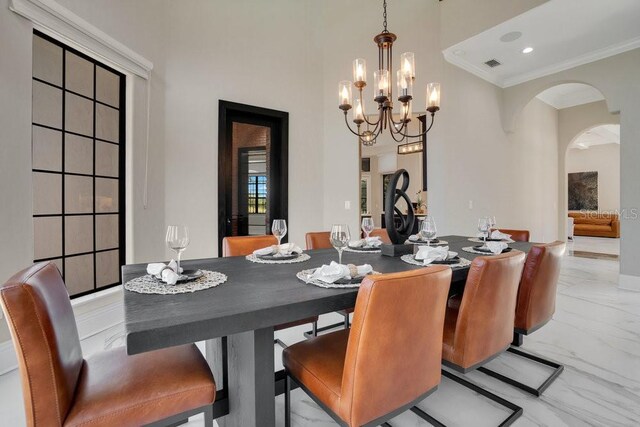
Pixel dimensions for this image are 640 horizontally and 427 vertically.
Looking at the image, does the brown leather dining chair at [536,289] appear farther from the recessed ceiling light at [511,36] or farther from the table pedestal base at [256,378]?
the recessed ceiling light at [511,36]

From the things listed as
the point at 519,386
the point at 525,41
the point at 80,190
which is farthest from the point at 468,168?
the point at 80,190

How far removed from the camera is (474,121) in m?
4.75

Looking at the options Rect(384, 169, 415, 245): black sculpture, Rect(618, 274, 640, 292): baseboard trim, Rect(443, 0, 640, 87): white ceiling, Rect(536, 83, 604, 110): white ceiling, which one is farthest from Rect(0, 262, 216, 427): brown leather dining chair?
Rect(536, 83, 604, 110): white ceiling

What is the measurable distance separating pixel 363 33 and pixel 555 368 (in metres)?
4.25

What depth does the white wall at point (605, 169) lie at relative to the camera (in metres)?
10.3

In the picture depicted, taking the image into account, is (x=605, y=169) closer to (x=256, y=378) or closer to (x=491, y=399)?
(x=491, y=399)

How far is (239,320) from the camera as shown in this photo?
3.08 feet

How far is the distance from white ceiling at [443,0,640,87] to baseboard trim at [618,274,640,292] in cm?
297

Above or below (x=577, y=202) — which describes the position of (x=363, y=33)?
above

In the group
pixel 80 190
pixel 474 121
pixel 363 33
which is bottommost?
pixel 80 190

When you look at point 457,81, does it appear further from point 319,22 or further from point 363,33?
point 319,22

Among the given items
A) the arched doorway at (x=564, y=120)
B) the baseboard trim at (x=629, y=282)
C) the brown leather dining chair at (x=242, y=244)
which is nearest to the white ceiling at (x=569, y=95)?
the arched doorway at (x=564, y=120)

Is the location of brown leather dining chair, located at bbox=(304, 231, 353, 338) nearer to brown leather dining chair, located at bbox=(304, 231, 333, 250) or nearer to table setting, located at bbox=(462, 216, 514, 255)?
brown leather dining chair, located at bbox=(304, 231, 333, 250)

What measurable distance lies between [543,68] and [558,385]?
4813mm
